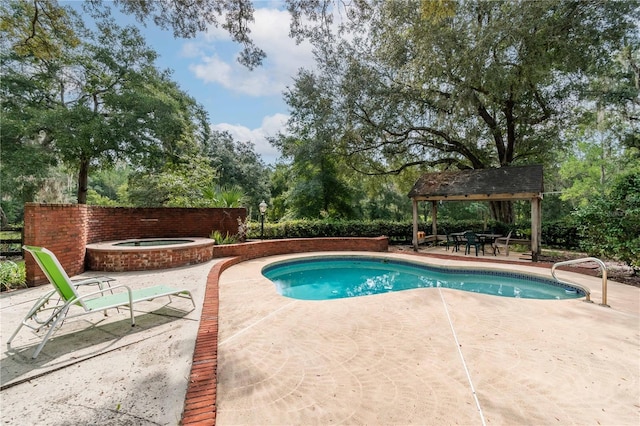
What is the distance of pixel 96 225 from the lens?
816 centimetres

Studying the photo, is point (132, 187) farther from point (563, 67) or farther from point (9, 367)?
point (563, 67)

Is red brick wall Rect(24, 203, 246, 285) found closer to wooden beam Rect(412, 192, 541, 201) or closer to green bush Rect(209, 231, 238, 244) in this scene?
green bush Rect(209, 231, 238, 244)

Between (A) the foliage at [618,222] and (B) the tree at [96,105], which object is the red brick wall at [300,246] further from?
(B) the tree at [96,105]

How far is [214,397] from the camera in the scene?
2.31 m

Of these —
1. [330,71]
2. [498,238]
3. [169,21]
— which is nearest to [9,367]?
[169,21]

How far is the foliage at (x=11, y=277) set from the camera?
190 inches

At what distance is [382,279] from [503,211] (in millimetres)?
10497

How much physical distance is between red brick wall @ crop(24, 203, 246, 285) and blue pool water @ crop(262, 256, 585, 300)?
11.2ft

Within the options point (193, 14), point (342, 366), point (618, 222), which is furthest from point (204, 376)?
point (618, 222)

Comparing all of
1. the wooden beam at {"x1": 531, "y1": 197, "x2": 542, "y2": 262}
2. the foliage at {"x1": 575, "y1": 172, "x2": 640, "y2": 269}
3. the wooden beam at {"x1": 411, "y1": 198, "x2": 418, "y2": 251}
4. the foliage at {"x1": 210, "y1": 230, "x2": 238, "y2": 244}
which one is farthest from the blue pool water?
the wooden beam at {"x1": 531, "y1": 197, "x2": 542, "y2": 262}

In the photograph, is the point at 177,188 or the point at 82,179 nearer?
the point at 177,188

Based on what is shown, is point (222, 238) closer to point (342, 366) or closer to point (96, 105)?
point (342, 366)

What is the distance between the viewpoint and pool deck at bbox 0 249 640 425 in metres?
2.26

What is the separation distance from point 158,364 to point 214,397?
0.84 meters
